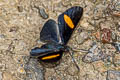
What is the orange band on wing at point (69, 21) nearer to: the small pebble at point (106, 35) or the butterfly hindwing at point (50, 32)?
the butterfly hindwing at point (50, 32)

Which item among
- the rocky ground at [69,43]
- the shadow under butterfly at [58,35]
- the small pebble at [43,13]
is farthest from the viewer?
the small pebble at [43,13]

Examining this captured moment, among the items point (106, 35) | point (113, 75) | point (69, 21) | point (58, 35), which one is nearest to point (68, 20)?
point (69, 21)

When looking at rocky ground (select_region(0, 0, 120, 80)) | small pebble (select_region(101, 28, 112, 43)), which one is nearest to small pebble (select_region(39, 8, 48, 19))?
rocky ground (select_region(0, 0, 120, 80))

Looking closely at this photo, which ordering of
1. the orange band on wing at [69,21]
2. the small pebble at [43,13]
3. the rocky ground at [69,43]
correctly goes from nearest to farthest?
1. the rocky ground at [69,43]
2. the orange band on wing at [69,21]
3. the small pebble at [43,13]

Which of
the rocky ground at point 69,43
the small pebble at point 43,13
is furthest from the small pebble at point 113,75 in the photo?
the small pebble at point 43,13

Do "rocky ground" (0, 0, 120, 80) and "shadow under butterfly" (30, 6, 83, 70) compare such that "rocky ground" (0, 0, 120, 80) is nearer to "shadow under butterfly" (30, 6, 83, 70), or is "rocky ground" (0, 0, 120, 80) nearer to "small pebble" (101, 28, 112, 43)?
"small pebble" (101, 28, 112, 43)

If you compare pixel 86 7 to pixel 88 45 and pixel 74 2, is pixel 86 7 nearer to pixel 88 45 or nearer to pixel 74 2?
pixel 74 2
